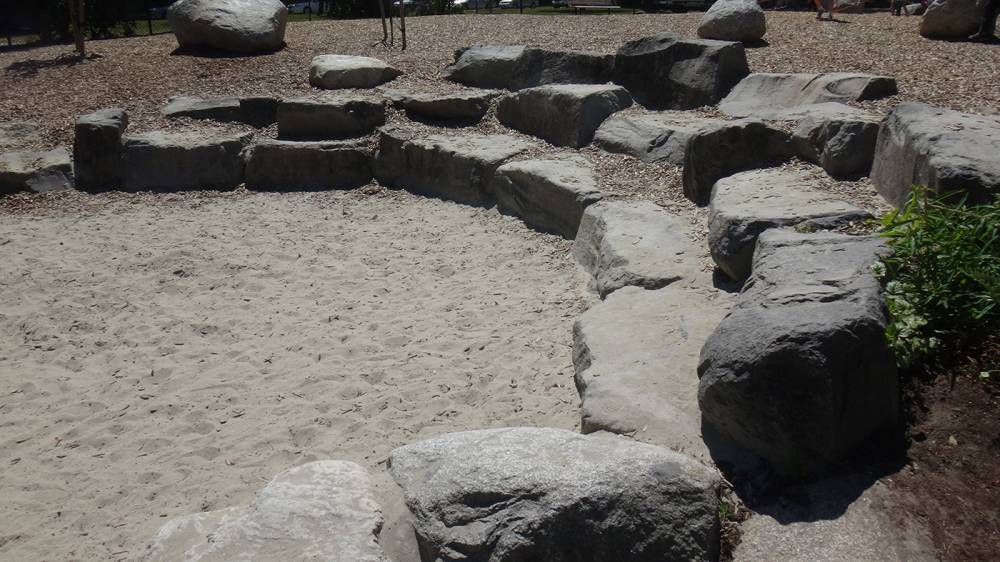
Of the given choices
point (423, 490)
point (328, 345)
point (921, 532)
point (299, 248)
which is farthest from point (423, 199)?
point (921, 532)

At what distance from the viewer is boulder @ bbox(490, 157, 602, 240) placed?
6.79 m

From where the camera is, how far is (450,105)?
898cm

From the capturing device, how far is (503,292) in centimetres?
605

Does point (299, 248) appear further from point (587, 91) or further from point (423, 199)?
point (587, 91)

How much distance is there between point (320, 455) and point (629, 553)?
189cm

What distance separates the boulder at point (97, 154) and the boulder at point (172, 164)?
0.10 m

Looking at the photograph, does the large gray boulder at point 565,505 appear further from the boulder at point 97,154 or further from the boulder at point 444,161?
the boulder at point 97,154

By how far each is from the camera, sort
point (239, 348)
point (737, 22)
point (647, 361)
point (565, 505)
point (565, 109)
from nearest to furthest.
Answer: point (565, 505) < point (647, 361) < point (239, 348) < point (565, 109) < point (737, 22)

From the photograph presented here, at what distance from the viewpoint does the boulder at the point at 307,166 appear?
870 cm

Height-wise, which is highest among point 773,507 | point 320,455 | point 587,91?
point 587,91

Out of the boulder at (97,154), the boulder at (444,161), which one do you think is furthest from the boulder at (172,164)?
the boulder at (444,161)

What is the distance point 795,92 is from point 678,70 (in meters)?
1.35

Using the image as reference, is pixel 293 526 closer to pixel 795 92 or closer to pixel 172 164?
pixel 795 92

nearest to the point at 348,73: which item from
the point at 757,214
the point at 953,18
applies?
the point at 757,214
